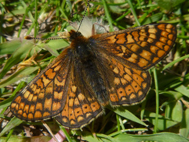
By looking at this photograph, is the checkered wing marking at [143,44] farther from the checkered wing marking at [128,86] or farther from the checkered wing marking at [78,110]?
the checkered wing marking at [78,110]

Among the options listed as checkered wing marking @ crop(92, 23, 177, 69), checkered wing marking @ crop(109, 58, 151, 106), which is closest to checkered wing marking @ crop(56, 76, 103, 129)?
checkered wing marking @ crop(109, 58, 151, 106)

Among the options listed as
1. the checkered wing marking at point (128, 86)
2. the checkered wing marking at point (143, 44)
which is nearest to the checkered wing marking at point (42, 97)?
the checkered wing marking at point (128, 86)

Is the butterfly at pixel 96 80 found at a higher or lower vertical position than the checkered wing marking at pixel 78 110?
higher

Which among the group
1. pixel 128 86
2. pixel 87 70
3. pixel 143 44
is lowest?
pixel 128 86

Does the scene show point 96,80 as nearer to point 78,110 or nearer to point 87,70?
point 87,70

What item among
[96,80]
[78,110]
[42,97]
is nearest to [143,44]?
[96,80]

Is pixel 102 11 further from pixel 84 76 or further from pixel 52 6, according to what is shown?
pixel 84 76

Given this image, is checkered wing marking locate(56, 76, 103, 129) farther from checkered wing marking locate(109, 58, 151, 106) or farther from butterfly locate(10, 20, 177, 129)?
checkered wing marking locate(109, 58, 151, 106)
